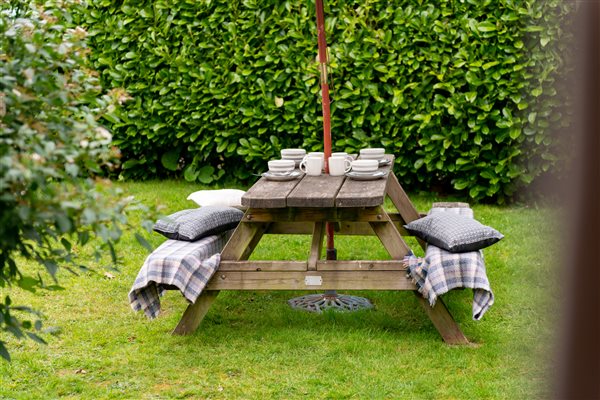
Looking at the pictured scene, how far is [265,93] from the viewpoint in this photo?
22.2 ft

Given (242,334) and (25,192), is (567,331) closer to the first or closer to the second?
(25,192)

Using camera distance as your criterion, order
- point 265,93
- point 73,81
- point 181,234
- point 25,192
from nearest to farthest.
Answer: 1. point 25,192
2. point 73,81
3. point 181,234
4. point 265,93

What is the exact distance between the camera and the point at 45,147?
5.62 feet

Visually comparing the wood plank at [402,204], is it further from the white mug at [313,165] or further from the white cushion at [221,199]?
the white cushion at [221,199]

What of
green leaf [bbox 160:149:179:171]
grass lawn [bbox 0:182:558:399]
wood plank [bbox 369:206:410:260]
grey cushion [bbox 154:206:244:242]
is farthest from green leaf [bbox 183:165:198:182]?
wood plank [bbox 369:206:410:260]

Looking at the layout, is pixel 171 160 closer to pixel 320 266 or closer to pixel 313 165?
pixel 313 165

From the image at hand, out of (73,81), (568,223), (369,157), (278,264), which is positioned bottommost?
(278,264)

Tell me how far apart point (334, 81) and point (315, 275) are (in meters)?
3.03

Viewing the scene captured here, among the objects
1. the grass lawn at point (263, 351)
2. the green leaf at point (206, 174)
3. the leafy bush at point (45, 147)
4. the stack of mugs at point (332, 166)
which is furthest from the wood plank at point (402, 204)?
the leafy bush at point (45, 147)

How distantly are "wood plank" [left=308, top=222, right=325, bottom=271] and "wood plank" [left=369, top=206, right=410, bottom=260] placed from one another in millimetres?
318

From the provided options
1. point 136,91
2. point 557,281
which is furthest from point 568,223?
point 136,91

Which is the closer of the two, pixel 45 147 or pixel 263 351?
pixel 45 147

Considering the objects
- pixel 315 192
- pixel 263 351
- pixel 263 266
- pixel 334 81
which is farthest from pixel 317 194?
pixel 334 81

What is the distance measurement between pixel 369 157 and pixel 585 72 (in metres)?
4.56
